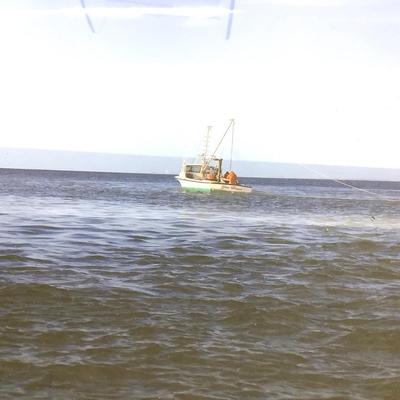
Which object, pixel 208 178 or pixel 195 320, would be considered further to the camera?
pixel 208 178

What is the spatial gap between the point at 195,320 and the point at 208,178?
51.7 m

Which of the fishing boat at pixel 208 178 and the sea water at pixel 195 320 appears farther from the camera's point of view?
the fishing boat at pixel 208 178

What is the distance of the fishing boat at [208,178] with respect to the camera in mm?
56938

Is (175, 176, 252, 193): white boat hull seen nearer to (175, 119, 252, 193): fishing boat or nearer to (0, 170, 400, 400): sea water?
(175, 119, 252, 193): fishing boat

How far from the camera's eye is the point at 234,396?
224 inches

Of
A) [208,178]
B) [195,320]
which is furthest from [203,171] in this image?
[195,320]

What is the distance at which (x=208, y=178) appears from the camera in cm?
5978

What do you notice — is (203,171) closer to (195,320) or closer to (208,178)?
(208,178)

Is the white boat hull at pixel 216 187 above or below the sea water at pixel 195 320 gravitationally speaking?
above

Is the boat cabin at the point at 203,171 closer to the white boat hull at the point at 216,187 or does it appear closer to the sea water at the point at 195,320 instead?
the white boat hull at the point at 216,187

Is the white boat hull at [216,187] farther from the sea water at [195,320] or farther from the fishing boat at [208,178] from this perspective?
the sea water at [195,320]

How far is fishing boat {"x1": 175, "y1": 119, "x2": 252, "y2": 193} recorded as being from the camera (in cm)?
5694

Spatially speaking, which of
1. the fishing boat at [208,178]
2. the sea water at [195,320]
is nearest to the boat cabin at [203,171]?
the fishing boat at [208,178]

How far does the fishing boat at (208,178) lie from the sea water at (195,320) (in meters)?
40.6
